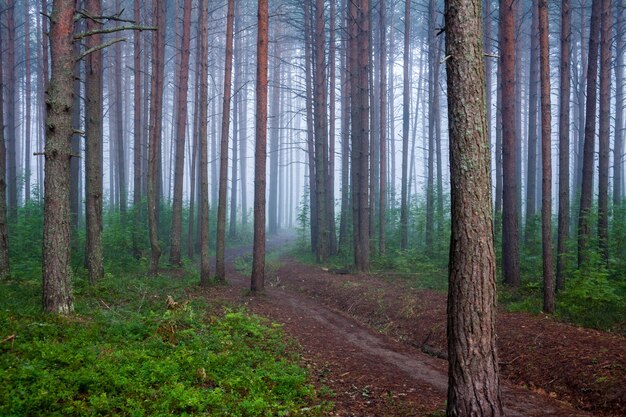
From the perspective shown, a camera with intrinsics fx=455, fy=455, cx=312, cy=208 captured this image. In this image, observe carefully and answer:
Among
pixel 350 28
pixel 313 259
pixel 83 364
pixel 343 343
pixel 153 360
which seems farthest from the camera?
pixel 313 259

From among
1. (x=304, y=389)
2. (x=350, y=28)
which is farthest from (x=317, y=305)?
(x=350, y=28)

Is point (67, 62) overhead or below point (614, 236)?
overhead

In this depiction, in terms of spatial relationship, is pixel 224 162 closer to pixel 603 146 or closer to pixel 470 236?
pixel 470 236

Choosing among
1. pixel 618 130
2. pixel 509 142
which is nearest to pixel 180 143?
pixel 509 142

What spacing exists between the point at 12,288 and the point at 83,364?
5.75 meters

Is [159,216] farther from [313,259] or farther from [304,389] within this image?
[304,389]

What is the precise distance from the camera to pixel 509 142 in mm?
14266

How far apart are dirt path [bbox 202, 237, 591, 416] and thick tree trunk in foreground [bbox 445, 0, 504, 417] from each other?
1.23 meters

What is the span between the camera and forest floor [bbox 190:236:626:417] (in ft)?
22.5

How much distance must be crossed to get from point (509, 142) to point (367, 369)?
9287 mm

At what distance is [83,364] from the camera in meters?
5.93

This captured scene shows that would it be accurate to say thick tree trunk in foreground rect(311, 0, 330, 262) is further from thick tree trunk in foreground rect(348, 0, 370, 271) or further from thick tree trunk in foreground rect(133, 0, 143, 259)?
thick tree trunk in foreground rect(133, 0, 143, 259)

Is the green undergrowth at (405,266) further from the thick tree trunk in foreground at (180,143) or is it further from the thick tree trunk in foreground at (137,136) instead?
the thick tree trunk in foreground at (137,136)

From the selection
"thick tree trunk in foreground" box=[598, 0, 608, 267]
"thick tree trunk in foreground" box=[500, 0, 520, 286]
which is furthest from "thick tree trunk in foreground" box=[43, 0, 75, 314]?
"thick tree trunk in foreground" box=[598, 0, 608, 267]
